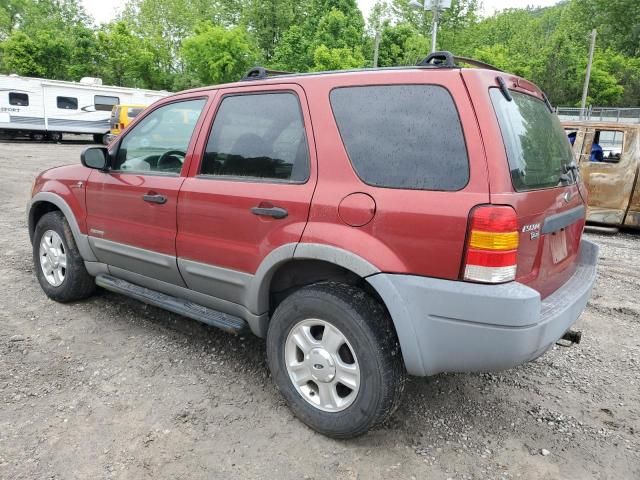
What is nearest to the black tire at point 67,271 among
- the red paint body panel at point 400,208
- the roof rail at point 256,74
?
the roof rail at point 256,74

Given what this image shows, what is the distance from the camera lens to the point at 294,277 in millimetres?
2887

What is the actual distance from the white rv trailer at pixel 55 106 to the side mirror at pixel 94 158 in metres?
21.4

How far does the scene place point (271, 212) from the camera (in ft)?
8.94

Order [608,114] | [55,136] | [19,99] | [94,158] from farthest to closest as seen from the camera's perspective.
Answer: [608,114]
[55,136]
[19,99]
[94,158]

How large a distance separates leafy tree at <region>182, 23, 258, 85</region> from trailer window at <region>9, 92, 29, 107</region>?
13450mm

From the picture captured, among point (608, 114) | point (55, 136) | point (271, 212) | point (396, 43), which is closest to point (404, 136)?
point (271, 212)

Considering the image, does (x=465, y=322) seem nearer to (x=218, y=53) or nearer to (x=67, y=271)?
(x=67, y=271)

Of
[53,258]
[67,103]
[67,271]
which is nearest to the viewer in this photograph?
[67,271]

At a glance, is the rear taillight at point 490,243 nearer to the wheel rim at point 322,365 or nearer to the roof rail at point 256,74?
the wheel rim at point 322,365

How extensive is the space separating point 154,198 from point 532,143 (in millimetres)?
2355

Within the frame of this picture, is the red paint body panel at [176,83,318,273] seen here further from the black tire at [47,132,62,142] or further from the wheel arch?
the black tire at [47,132,62,142]

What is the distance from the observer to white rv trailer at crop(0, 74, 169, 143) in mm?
21250

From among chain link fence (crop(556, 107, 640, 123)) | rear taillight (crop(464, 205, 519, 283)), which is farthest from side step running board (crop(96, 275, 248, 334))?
chain link fence (crop(556, 107, 640, 123))

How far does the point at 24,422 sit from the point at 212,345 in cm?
128
